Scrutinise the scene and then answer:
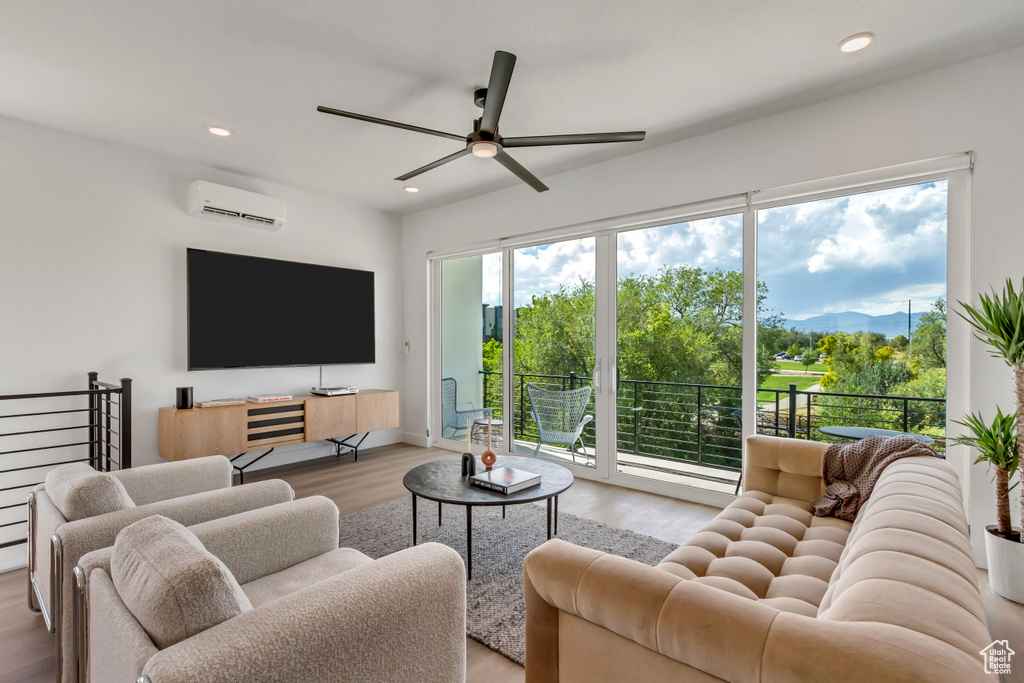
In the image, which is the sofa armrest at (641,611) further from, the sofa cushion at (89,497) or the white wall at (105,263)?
the white wall at (105,263)

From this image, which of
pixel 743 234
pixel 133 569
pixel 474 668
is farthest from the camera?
pixel 743 234

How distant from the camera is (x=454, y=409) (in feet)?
16.9

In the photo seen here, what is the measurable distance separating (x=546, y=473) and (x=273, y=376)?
9.85 feet

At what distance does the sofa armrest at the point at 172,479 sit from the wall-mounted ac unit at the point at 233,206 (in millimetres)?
2424

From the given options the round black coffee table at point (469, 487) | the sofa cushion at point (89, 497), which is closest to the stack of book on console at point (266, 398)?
the round black coffee table at point (469, 487)

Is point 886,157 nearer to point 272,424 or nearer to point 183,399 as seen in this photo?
point 272,424

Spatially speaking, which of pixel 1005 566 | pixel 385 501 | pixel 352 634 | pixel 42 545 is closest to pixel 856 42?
pixel 1005 566

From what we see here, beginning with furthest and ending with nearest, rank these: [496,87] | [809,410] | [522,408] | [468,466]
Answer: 1. [522,408]
2. [809,410]
3. [468,466]
4. [496,87]

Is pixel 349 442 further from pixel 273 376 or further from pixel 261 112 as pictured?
pixel 261 112

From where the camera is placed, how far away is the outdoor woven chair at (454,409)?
196 inches

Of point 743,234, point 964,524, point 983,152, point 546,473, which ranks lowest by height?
point 546,473

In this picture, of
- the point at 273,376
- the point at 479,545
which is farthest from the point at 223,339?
the point at 479,545

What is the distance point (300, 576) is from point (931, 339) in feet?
10.9

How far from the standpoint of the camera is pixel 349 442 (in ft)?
16.4
